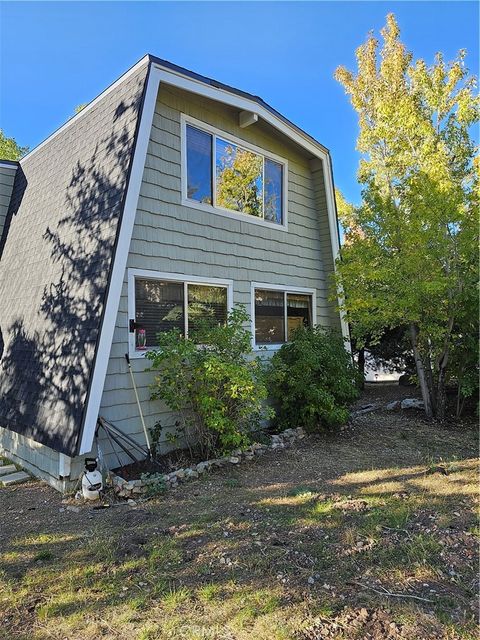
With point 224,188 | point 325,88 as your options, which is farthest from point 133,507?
point 325,88

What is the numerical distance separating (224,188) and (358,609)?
6.08 m

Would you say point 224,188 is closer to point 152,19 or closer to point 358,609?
point 152,19

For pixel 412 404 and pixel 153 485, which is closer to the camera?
pixel 153 485

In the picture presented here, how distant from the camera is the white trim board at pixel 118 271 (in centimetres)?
428

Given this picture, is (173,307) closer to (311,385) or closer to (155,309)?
(155,309)

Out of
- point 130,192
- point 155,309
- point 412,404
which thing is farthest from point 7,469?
point 412,404

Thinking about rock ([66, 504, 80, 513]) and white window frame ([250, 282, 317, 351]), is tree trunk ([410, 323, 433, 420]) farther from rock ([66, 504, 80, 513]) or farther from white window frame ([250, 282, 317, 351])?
rock ([66, 504, 80, 513])

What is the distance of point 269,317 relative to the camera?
7465 mm

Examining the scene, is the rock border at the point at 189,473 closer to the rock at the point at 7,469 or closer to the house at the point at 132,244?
the house at the point at 132,244

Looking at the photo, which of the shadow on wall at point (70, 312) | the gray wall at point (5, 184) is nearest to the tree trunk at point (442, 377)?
the shadow on wall at point (70, 312)

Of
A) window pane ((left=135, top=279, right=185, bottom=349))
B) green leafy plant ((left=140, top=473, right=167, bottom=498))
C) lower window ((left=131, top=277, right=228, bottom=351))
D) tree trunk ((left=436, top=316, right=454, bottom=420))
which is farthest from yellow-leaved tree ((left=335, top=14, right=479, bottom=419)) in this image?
green leafy plant ((left=140, top=473, right=167, bottom=498))

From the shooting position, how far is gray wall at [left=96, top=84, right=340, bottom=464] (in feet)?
17.2

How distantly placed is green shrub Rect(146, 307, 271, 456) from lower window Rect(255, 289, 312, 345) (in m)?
1.56

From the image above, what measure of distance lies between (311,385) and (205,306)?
2.17 m
